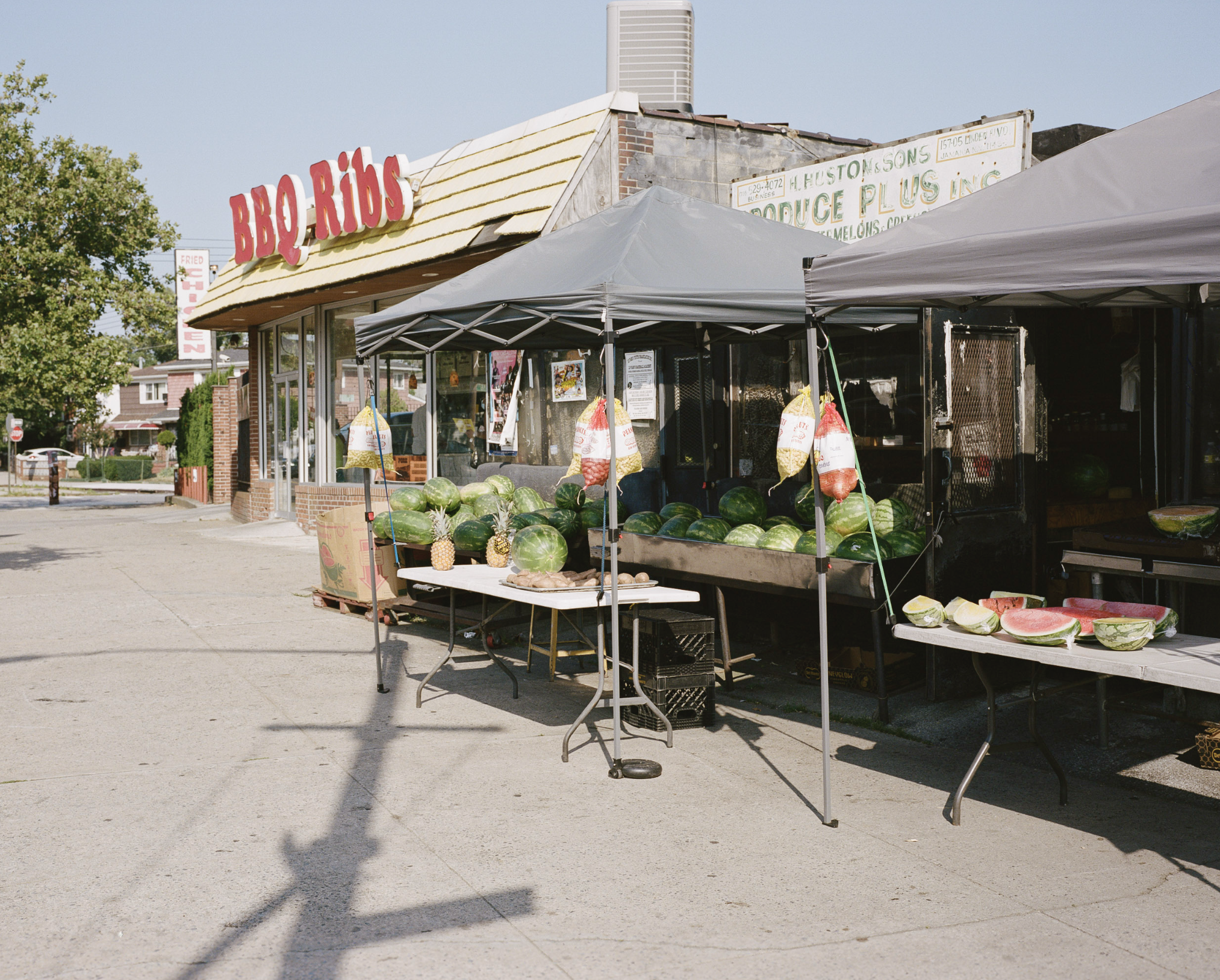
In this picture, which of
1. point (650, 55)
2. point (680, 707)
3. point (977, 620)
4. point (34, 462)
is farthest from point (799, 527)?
point (34, 462)

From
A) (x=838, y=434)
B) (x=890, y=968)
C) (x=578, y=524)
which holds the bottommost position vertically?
(x=890, y=968)

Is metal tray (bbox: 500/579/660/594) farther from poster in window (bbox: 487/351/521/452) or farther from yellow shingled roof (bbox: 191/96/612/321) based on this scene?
poster in window (bbox: 487/351/521/452)

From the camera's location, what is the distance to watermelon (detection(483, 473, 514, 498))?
34.9 ft

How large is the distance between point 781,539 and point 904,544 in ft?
2.63

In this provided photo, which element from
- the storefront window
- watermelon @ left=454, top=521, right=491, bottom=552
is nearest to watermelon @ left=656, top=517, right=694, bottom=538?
watermelon @ left=454, top=521, right=491, bottom=552

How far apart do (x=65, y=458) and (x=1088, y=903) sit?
6217 centimetres

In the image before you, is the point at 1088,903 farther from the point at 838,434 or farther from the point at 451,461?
the point at 451,461

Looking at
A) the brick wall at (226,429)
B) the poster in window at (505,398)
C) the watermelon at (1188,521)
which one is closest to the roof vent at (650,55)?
the poster in window at (505,398)

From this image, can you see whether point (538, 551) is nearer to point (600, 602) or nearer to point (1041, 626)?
point (600, 602)

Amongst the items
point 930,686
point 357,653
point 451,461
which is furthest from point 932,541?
point 451,461

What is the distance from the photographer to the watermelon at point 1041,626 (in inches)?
185

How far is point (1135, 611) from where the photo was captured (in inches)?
197

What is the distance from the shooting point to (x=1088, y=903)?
4.07 metres

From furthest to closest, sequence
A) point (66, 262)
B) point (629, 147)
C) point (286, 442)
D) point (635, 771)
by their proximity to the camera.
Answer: point (66, 262), point (286, 442), point (629, 147), point (635, 771)
